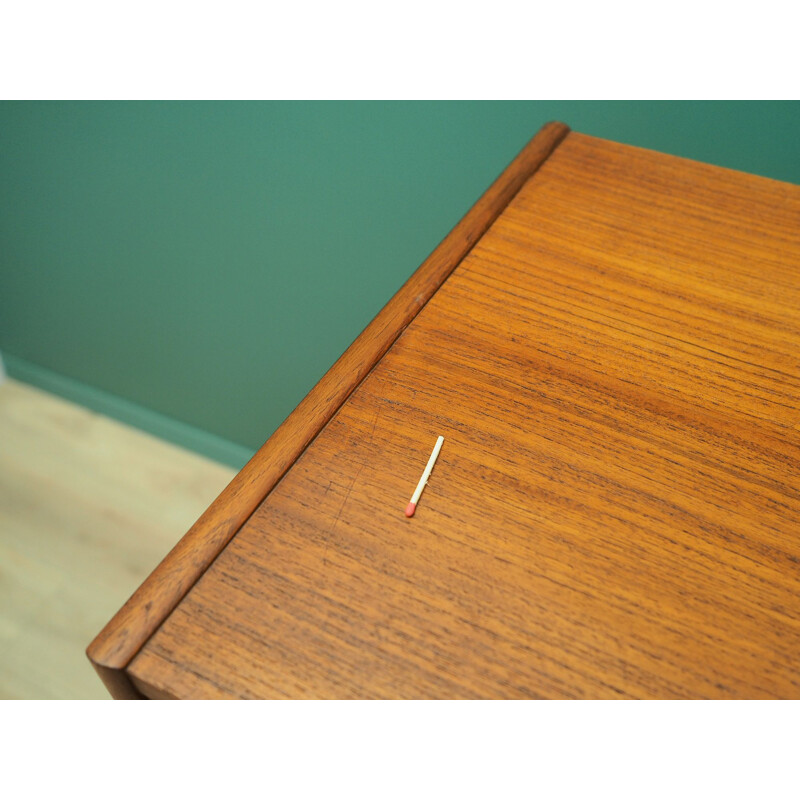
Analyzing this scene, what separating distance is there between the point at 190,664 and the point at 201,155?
107 centimetres

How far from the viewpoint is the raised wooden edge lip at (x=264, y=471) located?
366mm

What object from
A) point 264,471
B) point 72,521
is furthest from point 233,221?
point 264,471

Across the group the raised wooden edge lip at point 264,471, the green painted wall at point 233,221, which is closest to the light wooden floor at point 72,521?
the green painted wall at point 233,221

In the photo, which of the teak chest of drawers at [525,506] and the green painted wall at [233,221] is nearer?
the teak chest of drawers at [525,506]

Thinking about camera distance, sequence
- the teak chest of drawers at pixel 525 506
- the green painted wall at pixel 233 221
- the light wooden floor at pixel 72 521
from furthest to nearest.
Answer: the light wooden floor at pixel 72 521 < the green painted wall at pixel 233 221 < the teak chest of drawers at pixel 525 506

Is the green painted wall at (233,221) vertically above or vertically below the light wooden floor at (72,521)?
above

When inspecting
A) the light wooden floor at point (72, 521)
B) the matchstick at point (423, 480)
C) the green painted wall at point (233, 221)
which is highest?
the matchstick at point (423, 480)

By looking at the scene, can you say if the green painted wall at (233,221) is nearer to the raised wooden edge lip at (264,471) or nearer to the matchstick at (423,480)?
the raised wooden edge lip at (264,471)

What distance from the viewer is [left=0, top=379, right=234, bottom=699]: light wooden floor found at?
135 cm

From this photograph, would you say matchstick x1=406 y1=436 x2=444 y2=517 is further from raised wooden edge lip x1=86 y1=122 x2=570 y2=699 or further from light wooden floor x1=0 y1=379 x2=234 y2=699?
light wooden floor x1=0 y1=379 x2=234 y2=699

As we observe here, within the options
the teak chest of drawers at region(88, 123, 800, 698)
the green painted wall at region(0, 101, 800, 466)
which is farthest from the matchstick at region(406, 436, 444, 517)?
the green painted wall at region(0, 101, 800, 466)
